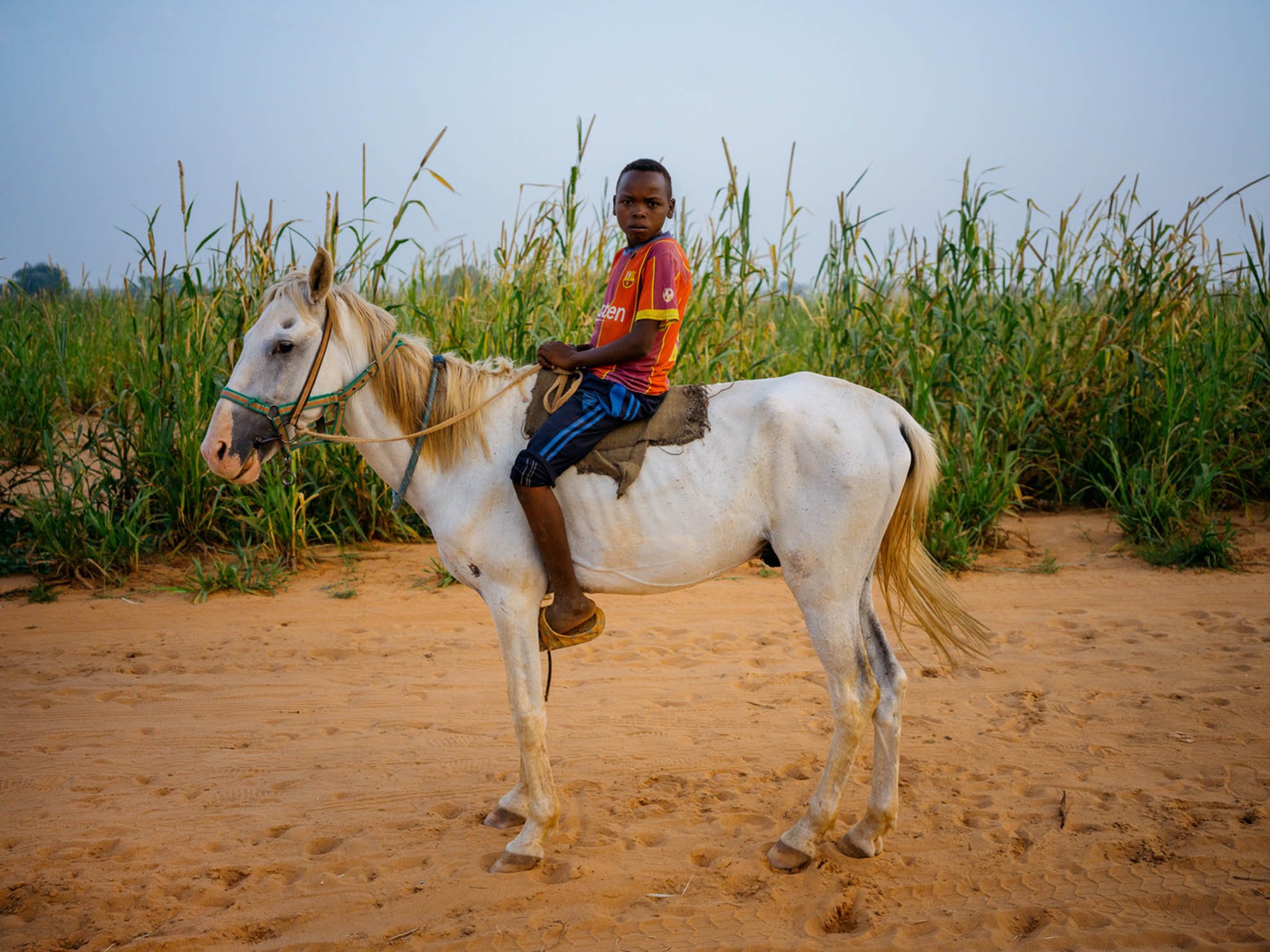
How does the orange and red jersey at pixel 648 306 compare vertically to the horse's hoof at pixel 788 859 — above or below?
above

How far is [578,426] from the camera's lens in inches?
112

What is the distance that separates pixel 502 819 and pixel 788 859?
1.07 m

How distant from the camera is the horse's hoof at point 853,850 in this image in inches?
117

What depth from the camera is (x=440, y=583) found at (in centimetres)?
572

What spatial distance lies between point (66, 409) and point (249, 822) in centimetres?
509

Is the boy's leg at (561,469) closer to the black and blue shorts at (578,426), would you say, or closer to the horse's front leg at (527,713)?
the black and blue shorts at (578,426)

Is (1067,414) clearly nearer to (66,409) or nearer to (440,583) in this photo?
(440,583)

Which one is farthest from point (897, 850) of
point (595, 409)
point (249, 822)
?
point (249, 822)

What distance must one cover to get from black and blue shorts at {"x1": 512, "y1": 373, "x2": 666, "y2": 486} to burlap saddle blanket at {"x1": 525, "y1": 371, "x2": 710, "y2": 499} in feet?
0.10

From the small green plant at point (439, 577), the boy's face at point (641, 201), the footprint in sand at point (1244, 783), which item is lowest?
the footprint in sand at point (1244, 783)

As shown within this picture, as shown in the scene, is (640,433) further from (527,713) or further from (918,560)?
(918,560)

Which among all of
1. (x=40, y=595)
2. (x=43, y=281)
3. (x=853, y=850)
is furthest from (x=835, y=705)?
(x=43, y=281)

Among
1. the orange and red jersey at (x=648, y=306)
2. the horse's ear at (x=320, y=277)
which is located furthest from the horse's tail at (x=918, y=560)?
the horse's ear at (x=320, y=277)

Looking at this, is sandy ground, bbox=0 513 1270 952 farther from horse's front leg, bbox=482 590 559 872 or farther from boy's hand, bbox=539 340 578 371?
boy's hand, bbox=539 340 578 371
